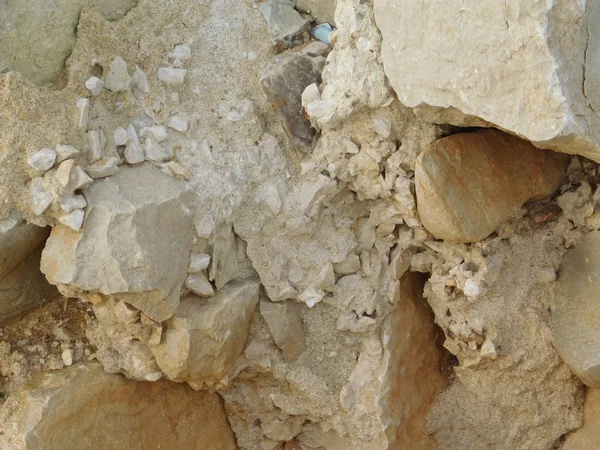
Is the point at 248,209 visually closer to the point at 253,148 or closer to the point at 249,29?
the point at 253,148

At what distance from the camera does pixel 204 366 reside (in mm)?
2014

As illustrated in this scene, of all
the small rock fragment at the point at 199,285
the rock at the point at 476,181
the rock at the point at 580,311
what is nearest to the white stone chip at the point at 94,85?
the small rock fragment at the point at 199,285

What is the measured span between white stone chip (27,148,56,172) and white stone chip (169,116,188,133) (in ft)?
1.13

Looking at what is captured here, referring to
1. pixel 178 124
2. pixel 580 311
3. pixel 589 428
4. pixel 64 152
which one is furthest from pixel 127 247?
pixel 589 428

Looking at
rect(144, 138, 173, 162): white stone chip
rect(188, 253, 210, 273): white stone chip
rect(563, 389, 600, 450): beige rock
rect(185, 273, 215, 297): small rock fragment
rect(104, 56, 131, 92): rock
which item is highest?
rect(104, 56, 131, 92): rock

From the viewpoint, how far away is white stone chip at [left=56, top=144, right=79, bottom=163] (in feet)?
5.94

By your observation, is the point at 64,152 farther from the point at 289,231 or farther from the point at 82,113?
the point at 289,231

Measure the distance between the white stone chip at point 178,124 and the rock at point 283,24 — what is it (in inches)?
13.5

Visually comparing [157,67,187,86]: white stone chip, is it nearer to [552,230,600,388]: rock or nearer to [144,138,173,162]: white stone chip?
[144,138,173,162]: white stone chip

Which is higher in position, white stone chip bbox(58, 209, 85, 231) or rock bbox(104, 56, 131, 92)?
rock bbox(104, 56, 131, 92)

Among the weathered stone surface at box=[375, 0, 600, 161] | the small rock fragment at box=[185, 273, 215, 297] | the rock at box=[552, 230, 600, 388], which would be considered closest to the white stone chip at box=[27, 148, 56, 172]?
the small rock fragment at box=[185, 273, 215, 297]

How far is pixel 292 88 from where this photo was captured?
2.04 metres

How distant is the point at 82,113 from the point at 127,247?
354 millimetres

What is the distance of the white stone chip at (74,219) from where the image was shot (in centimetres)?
179
